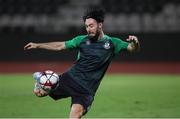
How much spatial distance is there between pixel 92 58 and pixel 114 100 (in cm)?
427

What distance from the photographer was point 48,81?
759 cm

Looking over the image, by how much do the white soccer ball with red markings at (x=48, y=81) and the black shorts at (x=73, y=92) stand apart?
11 centimetres

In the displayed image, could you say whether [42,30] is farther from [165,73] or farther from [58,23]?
[165,73]

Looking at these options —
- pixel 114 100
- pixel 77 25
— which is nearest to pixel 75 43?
pixel 114 100

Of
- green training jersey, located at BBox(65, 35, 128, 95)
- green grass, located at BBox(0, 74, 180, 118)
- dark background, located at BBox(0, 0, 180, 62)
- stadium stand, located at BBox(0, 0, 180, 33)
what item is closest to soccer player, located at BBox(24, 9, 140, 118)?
green training jersey, located at BBox(65, 35, 128, 95)

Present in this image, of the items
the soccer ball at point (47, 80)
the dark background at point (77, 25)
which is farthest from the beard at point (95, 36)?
the dark background at point (77, 25)

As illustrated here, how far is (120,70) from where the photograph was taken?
65.1 feet

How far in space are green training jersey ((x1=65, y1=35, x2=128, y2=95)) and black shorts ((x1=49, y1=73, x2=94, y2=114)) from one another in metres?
0.06

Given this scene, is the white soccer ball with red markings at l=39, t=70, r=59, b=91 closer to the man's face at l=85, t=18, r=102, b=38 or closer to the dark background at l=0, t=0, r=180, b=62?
the man's face at l=85, t=18, r=102, b=38

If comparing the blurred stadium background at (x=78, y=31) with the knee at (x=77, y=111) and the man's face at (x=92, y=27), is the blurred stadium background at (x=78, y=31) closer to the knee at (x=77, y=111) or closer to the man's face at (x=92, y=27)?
the man's face at (x=92, y=27)

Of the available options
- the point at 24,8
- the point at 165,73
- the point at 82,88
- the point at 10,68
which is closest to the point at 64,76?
the point at 82,88

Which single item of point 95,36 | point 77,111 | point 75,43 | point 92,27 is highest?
point 92,27

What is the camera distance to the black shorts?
7434 millimetres

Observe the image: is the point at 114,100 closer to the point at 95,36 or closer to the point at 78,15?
the point at 95,36
